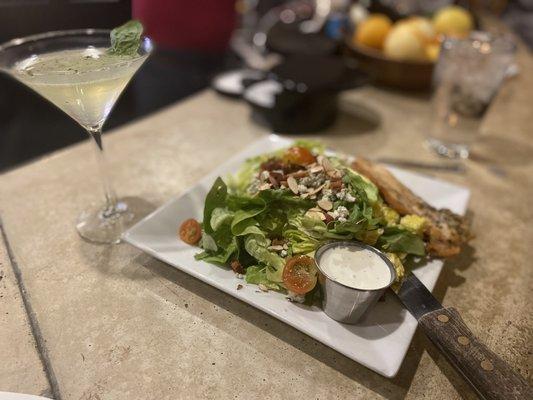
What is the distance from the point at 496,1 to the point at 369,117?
3.53 meters

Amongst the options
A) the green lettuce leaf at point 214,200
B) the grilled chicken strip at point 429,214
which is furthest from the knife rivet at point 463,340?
the green lettuce leaf at point 214,200

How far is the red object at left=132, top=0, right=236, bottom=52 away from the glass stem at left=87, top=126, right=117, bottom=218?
3.86ft

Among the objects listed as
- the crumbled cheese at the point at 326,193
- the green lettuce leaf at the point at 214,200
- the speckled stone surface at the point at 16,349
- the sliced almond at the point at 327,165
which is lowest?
the speckled stone surface at the point at 16,349

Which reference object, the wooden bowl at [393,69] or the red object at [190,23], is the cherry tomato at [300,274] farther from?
the red object at [190,23]

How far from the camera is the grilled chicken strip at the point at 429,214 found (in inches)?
44.4

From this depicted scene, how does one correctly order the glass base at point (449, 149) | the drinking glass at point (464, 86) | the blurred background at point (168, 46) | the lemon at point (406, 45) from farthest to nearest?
the lemon at point (406, 45) → the glass base at point (449, 149) → the drinking glass at point (464, 86) → the blurred background at point (168, 46)

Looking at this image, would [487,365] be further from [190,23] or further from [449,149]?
[190,23]

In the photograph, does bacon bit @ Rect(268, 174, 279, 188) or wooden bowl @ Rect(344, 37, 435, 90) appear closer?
bacon bit @ Rect(268, 174, 279, 188)

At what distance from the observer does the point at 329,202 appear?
109 centimetres

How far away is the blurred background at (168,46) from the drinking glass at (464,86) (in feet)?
1.07

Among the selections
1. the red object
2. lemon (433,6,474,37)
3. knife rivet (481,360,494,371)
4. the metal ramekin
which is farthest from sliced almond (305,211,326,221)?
lemon (433,6,474,37)

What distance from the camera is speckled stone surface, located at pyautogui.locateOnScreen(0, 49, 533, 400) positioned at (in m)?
Result: 0.86

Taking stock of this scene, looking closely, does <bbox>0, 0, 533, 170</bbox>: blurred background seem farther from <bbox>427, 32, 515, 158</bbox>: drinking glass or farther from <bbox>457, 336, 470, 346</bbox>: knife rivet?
<bbox>457, 336, 470, 346</bbox>: knife rivet

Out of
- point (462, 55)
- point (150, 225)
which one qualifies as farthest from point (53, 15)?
point (462, 55)
